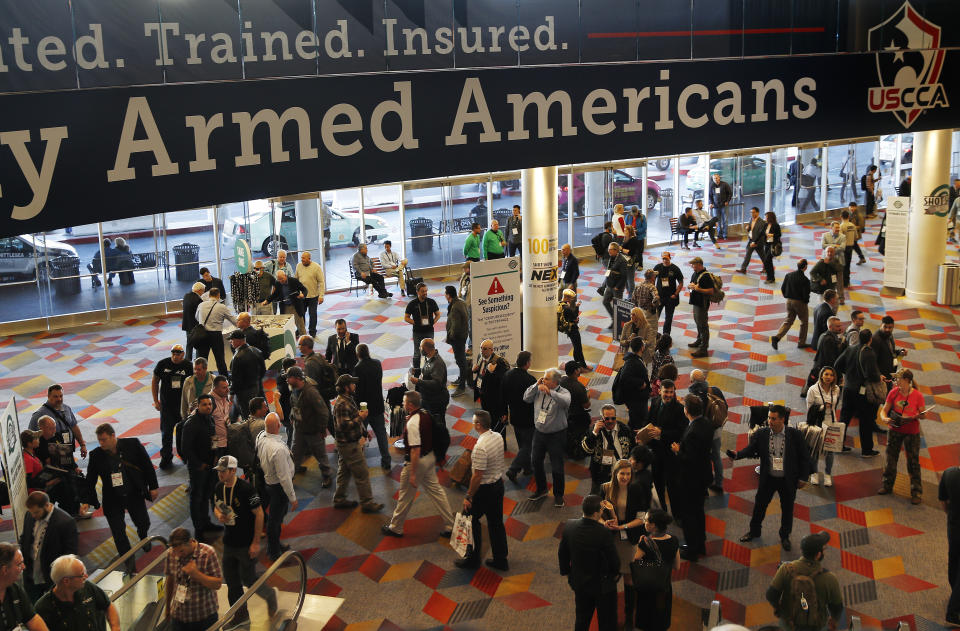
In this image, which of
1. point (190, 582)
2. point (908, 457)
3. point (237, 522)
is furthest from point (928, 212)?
point (190, 582)

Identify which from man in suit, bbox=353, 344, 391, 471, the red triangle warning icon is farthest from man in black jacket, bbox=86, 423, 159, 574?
the red triangle warning icon

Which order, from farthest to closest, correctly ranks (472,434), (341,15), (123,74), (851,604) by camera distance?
1. (472,434)
2. (341,15)
3. (851,604)
4. (123,74)

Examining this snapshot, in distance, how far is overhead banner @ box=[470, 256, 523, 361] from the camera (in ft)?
37.8

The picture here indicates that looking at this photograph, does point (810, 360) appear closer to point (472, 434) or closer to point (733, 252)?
point (472, 434)

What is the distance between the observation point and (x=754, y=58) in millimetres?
9703

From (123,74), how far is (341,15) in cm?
209

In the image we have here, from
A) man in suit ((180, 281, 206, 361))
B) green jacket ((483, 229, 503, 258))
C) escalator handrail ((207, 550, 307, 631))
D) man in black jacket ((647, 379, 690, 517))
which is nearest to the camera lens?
escalator handrail ((207, 550, 307, 631))

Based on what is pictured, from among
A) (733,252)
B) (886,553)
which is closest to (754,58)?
(886,553)

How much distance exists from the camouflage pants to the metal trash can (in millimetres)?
7860

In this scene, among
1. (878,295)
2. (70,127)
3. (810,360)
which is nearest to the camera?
(70,127)

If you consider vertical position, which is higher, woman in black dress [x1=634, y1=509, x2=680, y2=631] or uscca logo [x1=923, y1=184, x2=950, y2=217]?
uscca logo [x1=923, y1=184, x2=950, y2=217]

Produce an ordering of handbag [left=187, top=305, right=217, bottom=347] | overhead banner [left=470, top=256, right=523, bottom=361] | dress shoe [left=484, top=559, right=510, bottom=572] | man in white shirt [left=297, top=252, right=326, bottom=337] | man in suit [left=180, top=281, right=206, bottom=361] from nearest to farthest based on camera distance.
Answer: dress shoe [left=484, top=559, right=510, bottom=572], overhead banner [left=470, top=256, right=523, bottom=361], handbag [left=187, top=305, right=217, bottom=347], man in suit [left=180, top=281, right=206, bottom=361], man in white shirt [left=297, top=252, right=326, bottom=337]

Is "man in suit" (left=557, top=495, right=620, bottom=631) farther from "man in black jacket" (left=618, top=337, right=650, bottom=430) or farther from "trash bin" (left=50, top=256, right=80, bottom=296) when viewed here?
"trash bin" (left=50, top=256, right=80, bottom=296)

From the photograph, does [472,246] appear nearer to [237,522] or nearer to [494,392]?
[494,392]
